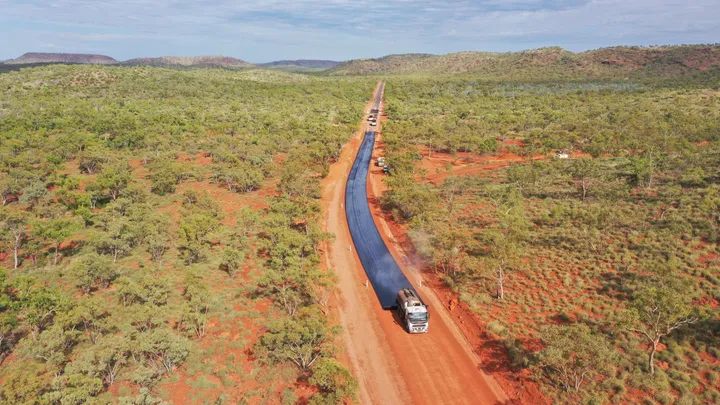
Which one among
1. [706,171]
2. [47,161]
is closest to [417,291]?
[706,171]

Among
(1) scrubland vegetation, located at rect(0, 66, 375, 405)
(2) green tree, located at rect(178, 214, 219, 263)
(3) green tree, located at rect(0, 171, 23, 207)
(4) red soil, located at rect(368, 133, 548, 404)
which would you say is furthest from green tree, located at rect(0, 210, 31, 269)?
(4) red soil, located at rect(368, 133, 548, 404)

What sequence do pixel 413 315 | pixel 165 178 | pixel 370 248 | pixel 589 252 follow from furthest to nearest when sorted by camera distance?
pixel 165 178
pixel 370 248
pixel 589 252
pixel 413 315

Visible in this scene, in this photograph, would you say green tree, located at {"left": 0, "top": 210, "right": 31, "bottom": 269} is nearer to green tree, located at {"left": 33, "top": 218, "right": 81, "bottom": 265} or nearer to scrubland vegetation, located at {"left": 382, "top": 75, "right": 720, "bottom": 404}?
green tree, located at {"left": 33, "top": 218, "right": 81, "bottom": 265}

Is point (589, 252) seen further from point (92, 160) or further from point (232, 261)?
point (92, 160)

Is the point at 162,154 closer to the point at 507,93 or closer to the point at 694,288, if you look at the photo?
the point at 694,288

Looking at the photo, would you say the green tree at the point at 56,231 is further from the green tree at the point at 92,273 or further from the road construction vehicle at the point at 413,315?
the road construction vehicle at the point at 413,315

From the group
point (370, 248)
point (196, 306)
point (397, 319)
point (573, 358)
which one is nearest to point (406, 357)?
point (397, 319)

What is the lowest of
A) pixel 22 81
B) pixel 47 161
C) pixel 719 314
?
pixel 719 314
